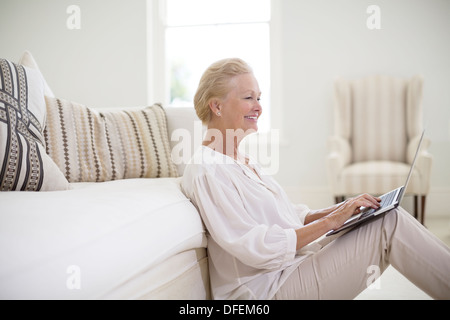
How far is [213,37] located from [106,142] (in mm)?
2939

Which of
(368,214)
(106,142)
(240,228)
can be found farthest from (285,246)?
(106,142)

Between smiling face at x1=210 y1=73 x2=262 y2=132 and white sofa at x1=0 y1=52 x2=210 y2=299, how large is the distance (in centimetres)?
28

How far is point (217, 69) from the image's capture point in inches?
53.2

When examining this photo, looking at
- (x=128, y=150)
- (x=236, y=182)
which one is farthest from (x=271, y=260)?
(x=128, y=150)

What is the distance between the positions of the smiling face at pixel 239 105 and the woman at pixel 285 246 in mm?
120

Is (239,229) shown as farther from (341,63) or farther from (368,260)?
(341,63)

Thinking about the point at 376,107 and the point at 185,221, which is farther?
the point at 376,107

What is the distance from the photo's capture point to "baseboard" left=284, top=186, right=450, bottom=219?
13.5ft

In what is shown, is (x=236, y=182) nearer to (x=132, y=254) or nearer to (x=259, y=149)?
(x=132, y=254)

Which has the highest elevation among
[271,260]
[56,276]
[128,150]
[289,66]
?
[289,66]

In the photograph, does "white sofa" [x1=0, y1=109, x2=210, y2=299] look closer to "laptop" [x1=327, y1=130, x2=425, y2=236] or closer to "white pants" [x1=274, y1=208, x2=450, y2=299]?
"white pants" [x1=274, y1=208, x2=450, y2=299]

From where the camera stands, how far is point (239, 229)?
1135 mm

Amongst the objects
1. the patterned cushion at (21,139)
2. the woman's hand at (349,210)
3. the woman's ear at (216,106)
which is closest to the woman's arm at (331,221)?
the woman's hand at (349,210)
